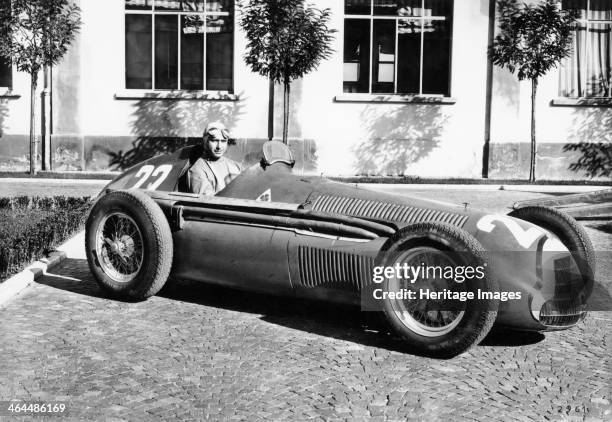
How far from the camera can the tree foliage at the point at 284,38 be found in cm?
1886

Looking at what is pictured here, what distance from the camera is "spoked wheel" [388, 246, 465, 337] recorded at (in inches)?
218

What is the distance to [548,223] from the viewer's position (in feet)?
21.3

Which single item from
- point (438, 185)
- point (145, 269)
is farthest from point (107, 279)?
point (438, 185)

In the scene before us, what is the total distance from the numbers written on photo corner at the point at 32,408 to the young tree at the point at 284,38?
14930 mm

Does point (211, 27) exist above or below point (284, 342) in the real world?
above

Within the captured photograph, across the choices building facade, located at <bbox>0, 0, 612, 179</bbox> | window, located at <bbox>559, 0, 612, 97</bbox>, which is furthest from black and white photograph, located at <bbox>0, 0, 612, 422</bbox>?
window, located at <bbox>559, 0, 612, 97</bbox>

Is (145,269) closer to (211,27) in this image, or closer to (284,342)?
(284,342)

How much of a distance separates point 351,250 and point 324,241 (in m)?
0.22

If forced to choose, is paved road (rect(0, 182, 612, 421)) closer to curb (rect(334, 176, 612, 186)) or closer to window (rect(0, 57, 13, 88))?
curb (rect(334, 176, 612, 186))

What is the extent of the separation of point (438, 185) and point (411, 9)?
192 inches

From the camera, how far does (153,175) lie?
7.67 m

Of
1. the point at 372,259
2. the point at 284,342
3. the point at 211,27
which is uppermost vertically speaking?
the point at 211,27

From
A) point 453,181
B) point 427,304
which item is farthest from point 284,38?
point 427,304

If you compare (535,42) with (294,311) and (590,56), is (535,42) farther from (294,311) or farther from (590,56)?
(294,311)
